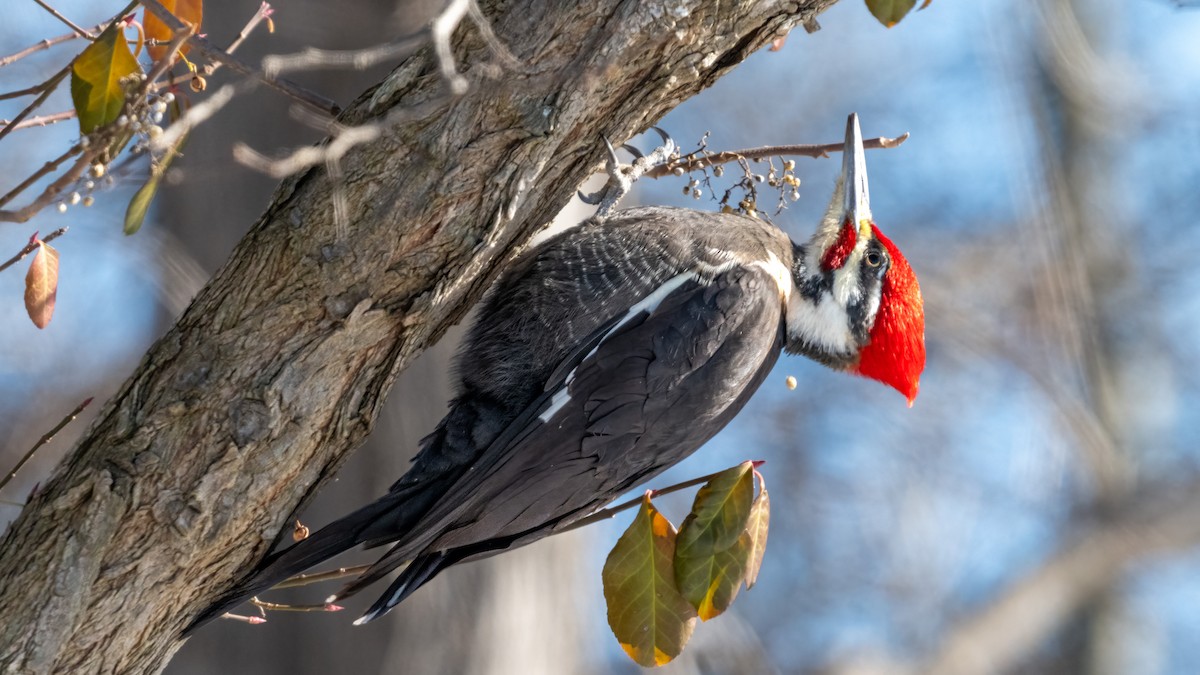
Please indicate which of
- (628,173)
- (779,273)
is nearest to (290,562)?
(628,173)

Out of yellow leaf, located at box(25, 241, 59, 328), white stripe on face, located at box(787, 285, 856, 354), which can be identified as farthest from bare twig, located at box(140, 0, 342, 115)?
white stripe on face, located at box(787, 285, 856, 354)

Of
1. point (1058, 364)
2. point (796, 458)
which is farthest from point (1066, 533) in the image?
point (796, 458)

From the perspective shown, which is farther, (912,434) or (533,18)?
(912,434)

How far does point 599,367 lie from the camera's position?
2.53 m

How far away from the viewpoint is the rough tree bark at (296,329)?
76.7 inches

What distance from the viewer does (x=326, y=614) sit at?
13.5 ft

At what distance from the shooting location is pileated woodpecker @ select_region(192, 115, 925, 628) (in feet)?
7.97

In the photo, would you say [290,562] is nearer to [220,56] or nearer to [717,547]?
[717,547]

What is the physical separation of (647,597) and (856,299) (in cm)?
115

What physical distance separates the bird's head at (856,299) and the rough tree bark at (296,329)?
0.95m

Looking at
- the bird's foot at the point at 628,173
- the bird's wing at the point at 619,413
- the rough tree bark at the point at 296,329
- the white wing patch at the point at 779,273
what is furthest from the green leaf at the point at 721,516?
the bird's foot at the point at 628,173

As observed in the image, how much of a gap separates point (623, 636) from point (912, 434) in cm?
560

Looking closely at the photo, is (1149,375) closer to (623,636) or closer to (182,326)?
(623,636)

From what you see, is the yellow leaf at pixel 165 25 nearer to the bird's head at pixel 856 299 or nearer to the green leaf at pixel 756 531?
the green leaf at pixel 756 531
